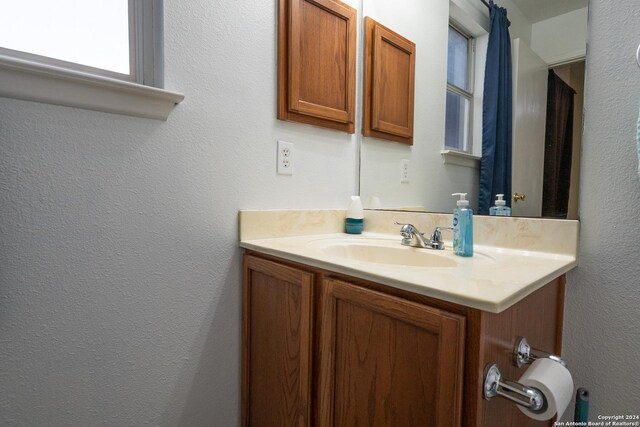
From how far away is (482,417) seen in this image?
1.70 feet

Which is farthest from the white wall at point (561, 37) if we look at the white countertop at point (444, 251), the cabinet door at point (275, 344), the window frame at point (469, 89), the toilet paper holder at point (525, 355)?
the cabinet door at point (275, 344)

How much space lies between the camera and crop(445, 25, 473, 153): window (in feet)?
3.64

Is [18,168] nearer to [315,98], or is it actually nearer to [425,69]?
[315,98]

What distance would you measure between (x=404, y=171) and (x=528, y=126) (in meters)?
0.46

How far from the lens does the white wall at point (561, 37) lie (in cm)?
82

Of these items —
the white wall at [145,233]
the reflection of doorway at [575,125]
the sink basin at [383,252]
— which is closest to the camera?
the white wall at [145,233]

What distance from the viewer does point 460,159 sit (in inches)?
44.3

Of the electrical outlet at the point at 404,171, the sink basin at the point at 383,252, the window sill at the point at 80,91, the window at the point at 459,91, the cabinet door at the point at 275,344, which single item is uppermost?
the window at the point at 459,91

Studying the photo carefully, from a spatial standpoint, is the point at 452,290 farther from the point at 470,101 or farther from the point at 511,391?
the point at 470,101

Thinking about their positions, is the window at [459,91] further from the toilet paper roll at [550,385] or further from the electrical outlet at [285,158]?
the toilet paper roll at [550,385]

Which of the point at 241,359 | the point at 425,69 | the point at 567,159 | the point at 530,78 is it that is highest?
the point at 425,69

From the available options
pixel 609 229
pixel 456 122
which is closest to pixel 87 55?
pixel 456 122

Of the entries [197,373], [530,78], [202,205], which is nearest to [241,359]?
[197,373]

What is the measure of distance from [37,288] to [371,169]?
1104 millimetres
